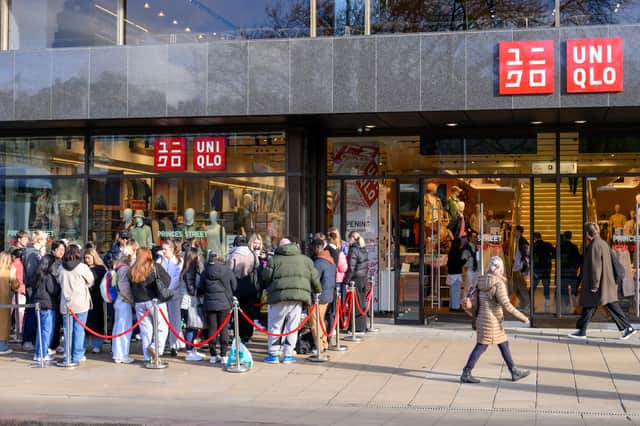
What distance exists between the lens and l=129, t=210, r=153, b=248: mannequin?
1783 centimetres

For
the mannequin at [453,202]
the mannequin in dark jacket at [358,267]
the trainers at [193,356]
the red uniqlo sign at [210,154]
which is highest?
the red uniqlo sign at [210,154]

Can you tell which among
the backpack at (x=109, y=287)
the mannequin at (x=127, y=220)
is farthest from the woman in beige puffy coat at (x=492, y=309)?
the mannequin at (x=127, y=220)

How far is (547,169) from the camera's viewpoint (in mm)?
16844

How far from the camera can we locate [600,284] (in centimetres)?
1471

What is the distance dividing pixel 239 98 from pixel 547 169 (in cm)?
607

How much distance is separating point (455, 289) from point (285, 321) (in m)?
5.28

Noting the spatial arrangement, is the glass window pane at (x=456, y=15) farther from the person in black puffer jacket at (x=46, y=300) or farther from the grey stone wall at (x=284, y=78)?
the person in black puffer jacket at (x=46, y=300)

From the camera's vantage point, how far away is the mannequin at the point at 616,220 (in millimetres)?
16688

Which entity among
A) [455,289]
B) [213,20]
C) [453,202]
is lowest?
[455,289]

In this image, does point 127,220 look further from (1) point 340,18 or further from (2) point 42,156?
(1) point 340,18

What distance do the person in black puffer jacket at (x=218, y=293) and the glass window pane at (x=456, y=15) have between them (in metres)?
5.64

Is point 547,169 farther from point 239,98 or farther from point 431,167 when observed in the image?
point 239,98

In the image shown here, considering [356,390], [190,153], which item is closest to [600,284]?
[356,390]

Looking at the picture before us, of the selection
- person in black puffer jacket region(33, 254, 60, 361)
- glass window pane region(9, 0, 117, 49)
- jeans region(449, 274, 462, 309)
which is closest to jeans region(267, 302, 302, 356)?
person in black puffer jacket region(33, 254, 60, 361)
